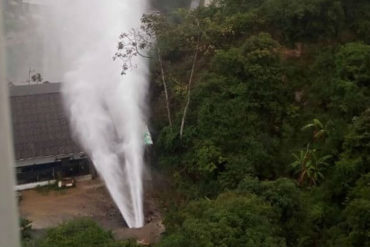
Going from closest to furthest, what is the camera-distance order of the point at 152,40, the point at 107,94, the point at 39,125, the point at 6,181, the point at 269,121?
the point at 6,181 < the point at 269,121 < the point at 39,125 < the point at 152,40 < the point at 107,94

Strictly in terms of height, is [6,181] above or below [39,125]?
above

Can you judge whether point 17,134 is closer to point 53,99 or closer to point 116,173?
point 53,99

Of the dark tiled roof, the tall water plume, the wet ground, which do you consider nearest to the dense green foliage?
the tall water plume

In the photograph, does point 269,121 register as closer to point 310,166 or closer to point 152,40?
Result: point 310,166

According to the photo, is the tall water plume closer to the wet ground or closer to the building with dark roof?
the wet ground

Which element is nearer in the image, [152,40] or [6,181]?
[6,181]

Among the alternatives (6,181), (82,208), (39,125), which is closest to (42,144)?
(39,125)

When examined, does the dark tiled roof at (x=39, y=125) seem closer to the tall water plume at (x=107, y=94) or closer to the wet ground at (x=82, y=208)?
the tall water plume at (x=107, y=94)
